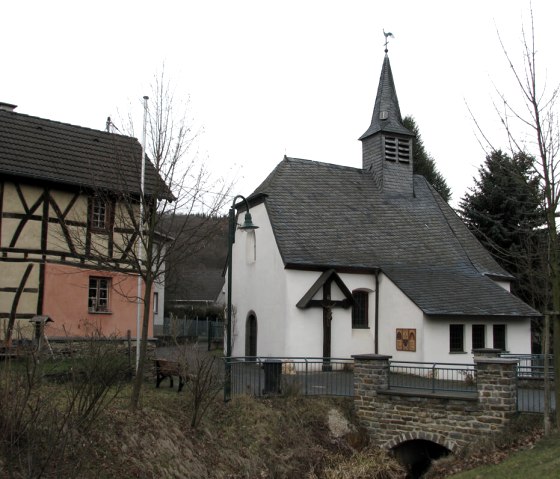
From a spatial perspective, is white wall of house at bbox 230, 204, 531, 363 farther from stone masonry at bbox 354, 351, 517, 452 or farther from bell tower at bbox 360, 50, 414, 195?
bell tower at bbox 360, 50, 414, 195

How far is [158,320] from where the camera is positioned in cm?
4294

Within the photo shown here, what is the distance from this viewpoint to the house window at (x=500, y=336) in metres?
23.4

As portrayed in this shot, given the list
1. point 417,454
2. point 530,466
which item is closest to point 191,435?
point 417,454

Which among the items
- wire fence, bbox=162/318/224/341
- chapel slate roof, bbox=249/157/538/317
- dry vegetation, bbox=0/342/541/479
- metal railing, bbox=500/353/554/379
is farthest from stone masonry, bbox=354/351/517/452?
wire fence, bbox=162/318/224/341

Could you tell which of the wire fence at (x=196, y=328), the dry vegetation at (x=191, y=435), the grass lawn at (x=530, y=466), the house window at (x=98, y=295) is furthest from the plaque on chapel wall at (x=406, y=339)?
the wire fence at (x=196, y=328)

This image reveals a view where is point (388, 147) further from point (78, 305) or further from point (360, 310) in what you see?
point (78, 305)

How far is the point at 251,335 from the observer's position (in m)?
24.7

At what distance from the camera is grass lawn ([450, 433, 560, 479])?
1039 centimetres

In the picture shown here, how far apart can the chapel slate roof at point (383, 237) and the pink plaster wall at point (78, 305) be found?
5.87 m

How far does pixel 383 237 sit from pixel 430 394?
37.4ft

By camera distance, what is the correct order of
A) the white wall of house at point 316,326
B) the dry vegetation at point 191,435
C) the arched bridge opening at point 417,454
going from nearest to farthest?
the dry vegetation at point 191,435 < the arched bridge opening at point 417,454 < the white wall of house at point 316,326

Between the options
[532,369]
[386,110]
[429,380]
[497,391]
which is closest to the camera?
[497,391]

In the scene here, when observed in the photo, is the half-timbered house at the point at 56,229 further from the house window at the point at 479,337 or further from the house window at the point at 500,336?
the house window at the point at 500,336

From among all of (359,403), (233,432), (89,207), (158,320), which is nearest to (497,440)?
(359,403)
